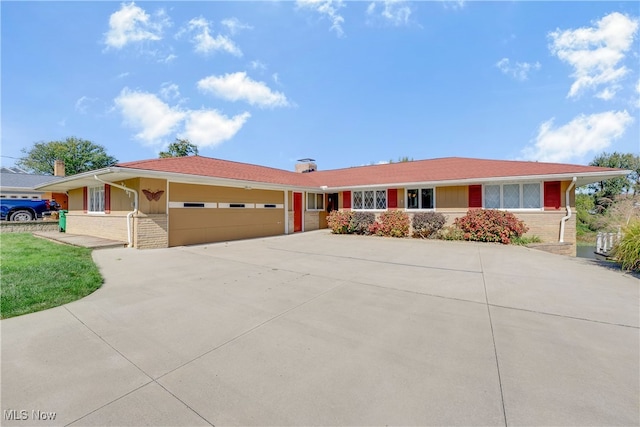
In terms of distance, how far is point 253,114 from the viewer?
64.1 ft

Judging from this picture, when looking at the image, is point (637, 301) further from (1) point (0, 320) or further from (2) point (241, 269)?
(1) point (0, 320)

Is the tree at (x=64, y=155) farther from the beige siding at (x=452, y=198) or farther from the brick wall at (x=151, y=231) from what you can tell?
the beige siding at (x=452, y=198)

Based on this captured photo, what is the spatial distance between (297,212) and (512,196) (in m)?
11.4

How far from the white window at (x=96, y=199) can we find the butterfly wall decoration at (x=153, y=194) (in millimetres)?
4136

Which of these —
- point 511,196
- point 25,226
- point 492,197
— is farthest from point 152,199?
point 511,196

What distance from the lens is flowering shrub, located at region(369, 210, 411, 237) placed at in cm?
1398

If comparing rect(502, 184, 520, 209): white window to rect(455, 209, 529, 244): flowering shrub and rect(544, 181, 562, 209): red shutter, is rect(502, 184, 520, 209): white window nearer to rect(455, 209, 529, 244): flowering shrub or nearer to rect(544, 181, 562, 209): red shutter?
rect(455, 209, 529, 244): flowering shrub

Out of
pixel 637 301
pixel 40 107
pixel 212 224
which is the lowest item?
pixel 637 301

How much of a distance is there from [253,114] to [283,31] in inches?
351

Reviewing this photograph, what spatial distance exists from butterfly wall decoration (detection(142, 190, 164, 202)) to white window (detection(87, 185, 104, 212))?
4.14 m

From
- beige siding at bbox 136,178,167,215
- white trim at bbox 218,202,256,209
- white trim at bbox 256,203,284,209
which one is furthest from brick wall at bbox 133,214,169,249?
white trim at bbox 256,203,284,209

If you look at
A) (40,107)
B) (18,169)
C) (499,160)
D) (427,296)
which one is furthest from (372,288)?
Answer: (18,169)

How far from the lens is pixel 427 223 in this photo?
43.4ft

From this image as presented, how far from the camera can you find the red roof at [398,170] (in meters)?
10.9
